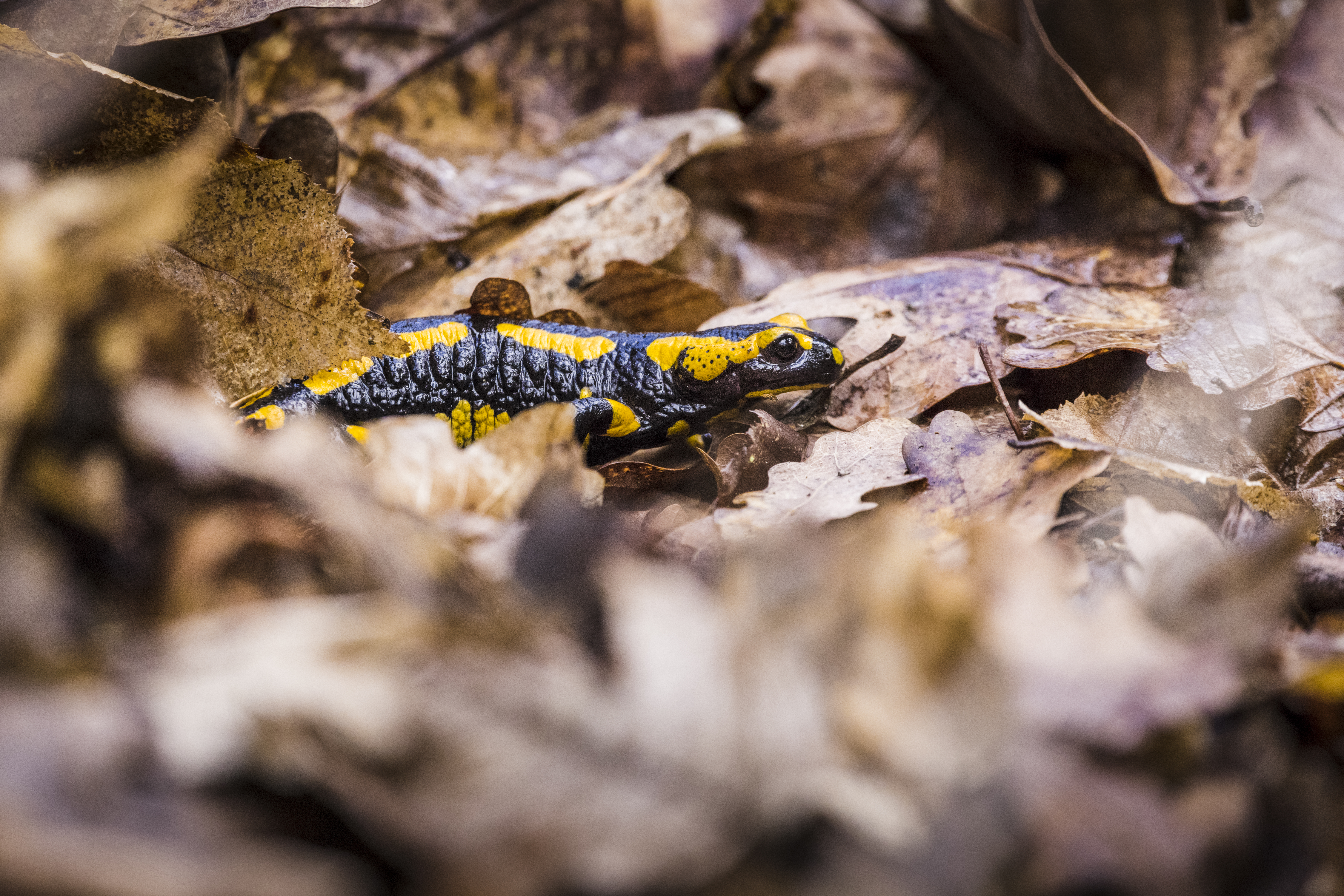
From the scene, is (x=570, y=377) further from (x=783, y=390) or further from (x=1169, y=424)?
(x=1169, y=424)

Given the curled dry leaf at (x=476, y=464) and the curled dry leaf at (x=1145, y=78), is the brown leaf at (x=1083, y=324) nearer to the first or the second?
the curled dry leaf at (x=1145, y=78)

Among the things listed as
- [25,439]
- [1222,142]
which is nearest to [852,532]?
[25,439]

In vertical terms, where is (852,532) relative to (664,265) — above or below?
above

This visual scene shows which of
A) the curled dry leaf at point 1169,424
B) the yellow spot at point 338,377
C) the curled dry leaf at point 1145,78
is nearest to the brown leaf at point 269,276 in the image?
the yellow spot at point 338,377

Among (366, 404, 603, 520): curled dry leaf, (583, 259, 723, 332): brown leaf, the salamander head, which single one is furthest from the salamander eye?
(366, 404, 603, 520): curled dry leaf

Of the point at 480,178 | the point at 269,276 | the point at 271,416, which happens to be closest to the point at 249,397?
the point at 269,276

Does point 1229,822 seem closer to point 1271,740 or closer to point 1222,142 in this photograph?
point 1271,740
